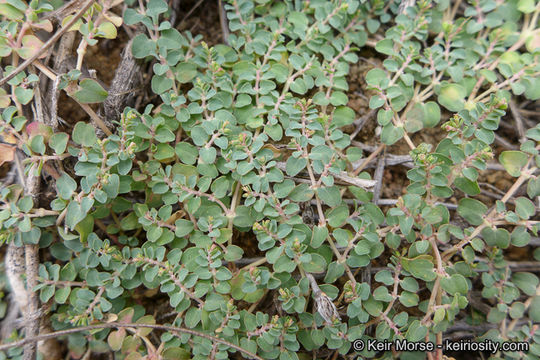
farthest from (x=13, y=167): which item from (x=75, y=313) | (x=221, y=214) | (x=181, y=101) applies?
(x=221, y=214)

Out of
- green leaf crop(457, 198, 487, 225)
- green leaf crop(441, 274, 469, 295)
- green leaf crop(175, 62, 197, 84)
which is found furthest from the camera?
green leaf crop(175, 62, 197, 84)

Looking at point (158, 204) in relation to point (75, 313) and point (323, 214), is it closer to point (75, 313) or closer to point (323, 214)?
point (75, 313)

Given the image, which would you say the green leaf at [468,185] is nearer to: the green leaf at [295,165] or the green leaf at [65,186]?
the green leaf at [295,165]

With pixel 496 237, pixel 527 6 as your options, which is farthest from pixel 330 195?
pixel 527 6

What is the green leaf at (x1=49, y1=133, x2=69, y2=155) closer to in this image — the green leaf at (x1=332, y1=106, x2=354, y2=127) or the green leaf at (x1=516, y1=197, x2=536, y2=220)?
the green leaf at (x1=332, y1=106, x2=354, y2=127)

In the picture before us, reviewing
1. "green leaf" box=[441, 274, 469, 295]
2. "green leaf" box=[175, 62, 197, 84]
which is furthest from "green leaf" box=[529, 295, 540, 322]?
"green leaf" box=[175, 62, 197, 84]

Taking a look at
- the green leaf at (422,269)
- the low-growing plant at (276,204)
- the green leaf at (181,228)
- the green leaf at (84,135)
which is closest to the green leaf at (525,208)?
the low-growing plant at (276,204)
